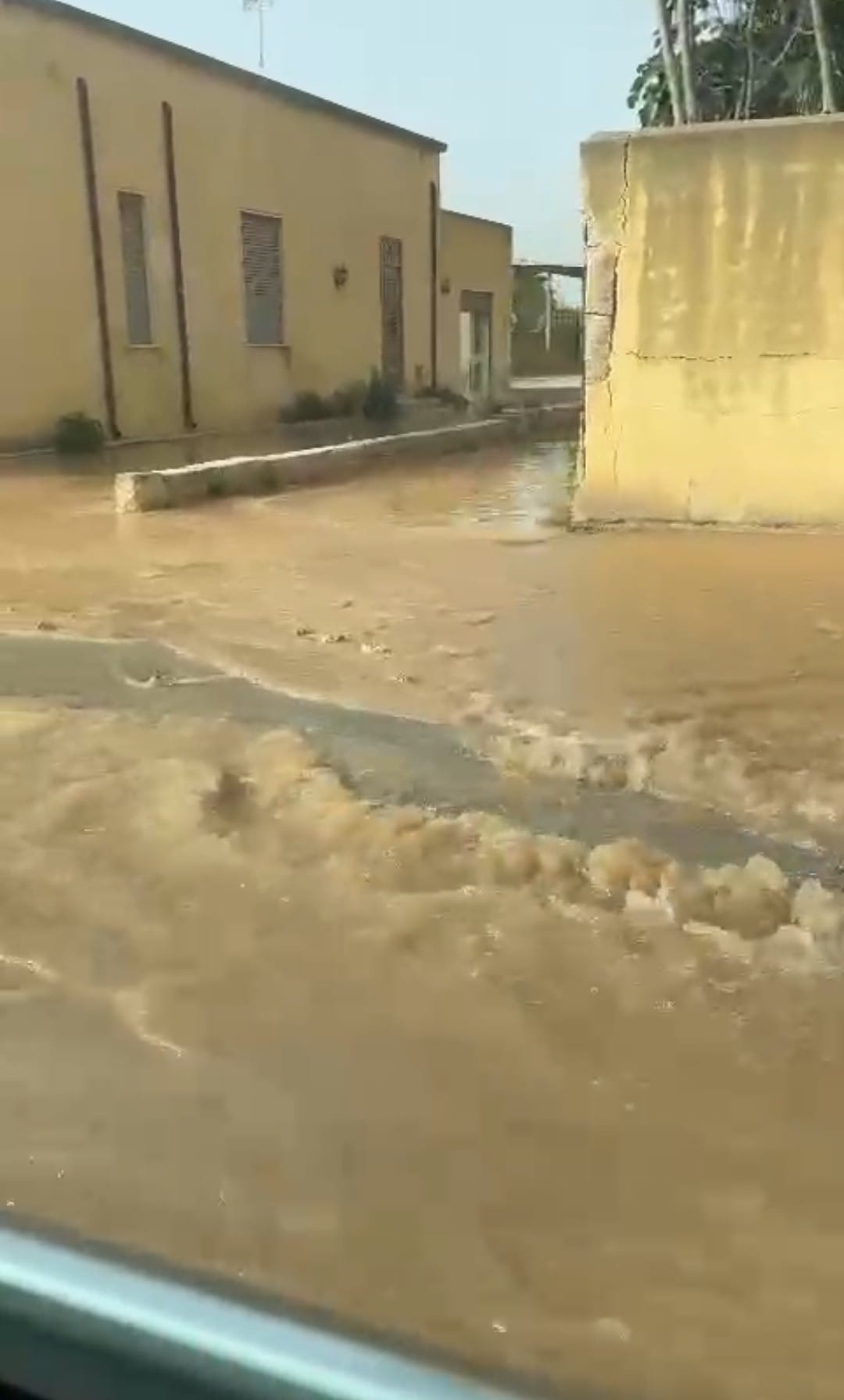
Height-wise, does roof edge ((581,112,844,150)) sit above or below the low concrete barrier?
above

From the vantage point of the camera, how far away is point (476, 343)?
22.5 meters

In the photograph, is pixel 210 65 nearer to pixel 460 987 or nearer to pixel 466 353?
pixel 466 353

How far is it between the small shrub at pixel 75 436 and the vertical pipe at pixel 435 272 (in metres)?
8.33

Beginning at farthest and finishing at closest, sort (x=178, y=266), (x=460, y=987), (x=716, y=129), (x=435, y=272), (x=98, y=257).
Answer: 1. (x=435, y=272)
2. (x=178, y=266)
3. (x=98, y=257)
4. (x=716, y=129)
5. (x=460, y=987)

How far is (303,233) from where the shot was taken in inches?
657

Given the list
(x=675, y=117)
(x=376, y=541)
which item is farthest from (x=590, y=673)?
(x=675, y=117)

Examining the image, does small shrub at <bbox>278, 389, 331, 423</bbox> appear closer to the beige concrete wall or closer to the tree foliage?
the beige concrete wall

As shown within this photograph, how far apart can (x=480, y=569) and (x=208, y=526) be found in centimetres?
231

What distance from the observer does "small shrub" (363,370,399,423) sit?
17.7 metres

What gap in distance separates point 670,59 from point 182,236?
7532mm

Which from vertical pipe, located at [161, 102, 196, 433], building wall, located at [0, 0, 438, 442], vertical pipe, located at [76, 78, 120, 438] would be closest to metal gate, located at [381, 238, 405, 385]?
building wall, located at [0, 0, 438, 442]

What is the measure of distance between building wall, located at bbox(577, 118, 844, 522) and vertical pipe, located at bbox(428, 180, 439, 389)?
44.4ft

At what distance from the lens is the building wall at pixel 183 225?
40.2 feet

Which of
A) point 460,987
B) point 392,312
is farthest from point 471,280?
point 460,987
